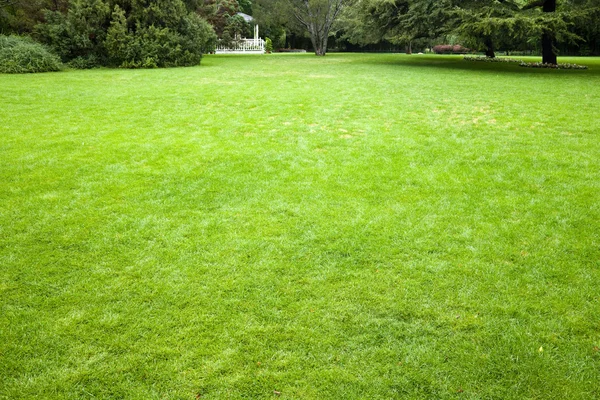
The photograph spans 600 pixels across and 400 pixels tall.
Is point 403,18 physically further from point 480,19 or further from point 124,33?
point 124,33

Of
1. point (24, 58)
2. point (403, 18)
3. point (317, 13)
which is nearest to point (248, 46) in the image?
point (317, 13)

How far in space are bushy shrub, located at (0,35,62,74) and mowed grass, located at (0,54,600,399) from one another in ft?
30.6

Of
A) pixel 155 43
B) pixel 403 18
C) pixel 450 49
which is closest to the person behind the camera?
pixel 155 43

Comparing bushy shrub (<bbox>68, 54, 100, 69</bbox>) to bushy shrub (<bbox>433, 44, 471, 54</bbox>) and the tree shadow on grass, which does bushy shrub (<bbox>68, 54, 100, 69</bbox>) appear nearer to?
the tree shadow on grass

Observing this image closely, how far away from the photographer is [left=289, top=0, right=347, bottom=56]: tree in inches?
1123

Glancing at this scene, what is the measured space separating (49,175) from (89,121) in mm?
3126

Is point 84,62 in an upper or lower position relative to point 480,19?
lower

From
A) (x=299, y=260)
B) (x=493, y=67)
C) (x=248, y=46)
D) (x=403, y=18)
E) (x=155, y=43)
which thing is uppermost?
(x=248, y=46)

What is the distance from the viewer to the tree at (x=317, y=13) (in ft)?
93.6

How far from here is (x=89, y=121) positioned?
8234 mm

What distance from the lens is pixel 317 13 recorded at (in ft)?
95.6

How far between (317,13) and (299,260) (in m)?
29.4

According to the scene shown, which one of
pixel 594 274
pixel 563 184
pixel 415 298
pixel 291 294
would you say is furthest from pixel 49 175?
pixel 563 184

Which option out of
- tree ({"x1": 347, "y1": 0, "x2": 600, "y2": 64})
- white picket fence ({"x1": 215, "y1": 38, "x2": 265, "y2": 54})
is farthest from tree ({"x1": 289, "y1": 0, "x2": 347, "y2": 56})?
white picket fence ({"x1": 215, "y1": 38, "x2": 265, "y2": 54})
